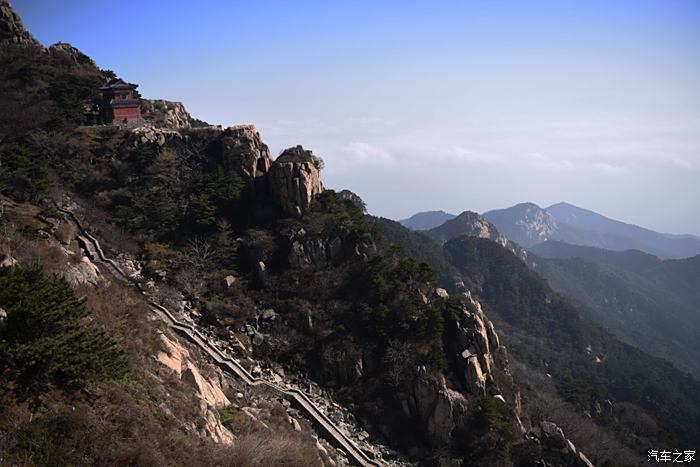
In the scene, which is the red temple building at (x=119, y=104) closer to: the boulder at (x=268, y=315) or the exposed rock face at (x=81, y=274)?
the boulder at (x=268, y=315)

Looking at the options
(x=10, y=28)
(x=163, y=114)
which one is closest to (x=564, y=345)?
(x=163, y=114)

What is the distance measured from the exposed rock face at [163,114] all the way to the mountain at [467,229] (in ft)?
328

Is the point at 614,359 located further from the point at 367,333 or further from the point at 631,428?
the point at 367,333

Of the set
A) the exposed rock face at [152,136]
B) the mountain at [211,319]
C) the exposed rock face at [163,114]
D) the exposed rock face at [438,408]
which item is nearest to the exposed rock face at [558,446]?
the mountain at [211,319]

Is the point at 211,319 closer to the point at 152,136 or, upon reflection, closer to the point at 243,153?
the point at 243,153

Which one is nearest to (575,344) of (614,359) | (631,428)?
(614,359)

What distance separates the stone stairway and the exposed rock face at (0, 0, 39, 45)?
129ft

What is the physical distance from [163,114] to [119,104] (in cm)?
454

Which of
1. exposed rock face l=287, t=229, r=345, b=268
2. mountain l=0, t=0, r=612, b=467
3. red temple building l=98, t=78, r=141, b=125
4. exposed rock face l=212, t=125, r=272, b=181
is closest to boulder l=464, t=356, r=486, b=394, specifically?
mountain l=0, t=0, r=612, b=467

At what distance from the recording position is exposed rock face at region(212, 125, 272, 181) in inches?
1420

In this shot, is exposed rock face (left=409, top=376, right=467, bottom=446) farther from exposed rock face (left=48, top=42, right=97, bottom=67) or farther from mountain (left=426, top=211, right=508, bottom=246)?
mountain (left=426, top=211, right=508, bottom=246)

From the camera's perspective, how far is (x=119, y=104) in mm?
39875

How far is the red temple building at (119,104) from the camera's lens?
40.0m

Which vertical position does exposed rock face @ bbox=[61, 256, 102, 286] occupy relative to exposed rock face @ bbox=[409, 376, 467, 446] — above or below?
above
